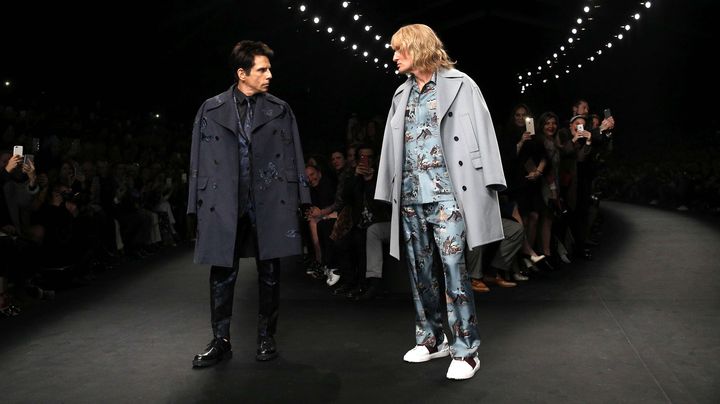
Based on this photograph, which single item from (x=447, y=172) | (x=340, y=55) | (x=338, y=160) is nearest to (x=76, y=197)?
(x=338, y=160)

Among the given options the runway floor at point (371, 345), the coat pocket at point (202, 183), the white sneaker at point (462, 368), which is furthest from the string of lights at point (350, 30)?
the white sneaker at point (462, 368)

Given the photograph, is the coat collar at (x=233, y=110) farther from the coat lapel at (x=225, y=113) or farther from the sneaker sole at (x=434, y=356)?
the sneaker sole at (x=434, y=356)

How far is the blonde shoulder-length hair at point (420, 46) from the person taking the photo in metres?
3.26

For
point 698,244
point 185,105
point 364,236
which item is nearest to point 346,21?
point 185,105

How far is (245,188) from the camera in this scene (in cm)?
360

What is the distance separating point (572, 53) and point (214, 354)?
78.9 ft

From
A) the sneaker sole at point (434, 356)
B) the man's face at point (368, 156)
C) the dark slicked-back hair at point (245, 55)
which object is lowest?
the sneaker sole at point (434, 356)

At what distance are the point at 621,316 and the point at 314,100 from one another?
19481 mm

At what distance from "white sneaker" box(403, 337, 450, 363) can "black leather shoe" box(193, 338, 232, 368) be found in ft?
3.07

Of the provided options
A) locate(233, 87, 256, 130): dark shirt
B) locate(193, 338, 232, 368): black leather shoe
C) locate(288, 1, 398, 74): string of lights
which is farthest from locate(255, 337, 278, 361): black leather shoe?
locate(288, 1, 398, 74): string of lights

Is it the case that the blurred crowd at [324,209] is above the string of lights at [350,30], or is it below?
below

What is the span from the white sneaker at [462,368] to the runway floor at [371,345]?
0.03m

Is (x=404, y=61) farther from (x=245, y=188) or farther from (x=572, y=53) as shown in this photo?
(x=572, y=53)

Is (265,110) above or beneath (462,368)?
above
